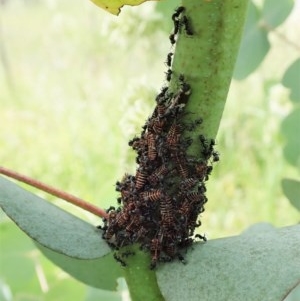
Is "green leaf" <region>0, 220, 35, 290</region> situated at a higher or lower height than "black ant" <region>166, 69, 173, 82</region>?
higher

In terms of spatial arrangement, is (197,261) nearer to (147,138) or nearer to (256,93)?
(147,138)

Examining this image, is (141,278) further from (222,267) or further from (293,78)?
(293,78)

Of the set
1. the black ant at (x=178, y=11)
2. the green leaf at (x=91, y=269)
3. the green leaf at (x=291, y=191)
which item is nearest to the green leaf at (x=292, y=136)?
the green leaf at (x=291, y=191)

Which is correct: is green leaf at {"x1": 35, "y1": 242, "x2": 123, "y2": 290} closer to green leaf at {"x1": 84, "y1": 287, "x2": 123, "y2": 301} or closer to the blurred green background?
green leaf at {"x1": 84, "y1": 287, "x2": 123, "y2": 301}

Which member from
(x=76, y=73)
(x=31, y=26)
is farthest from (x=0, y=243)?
(x=31, y=26)

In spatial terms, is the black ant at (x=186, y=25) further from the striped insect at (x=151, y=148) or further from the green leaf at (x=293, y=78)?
the green leaf at (x=293, y=78)

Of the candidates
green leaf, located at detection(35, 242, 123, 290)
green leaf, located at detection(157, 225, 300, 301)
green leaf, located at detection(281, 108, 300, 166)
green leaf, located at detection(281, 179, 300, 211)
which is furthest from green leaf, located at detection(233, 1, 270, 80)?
green leaf, located at detection(157, 225, 300, 301)
